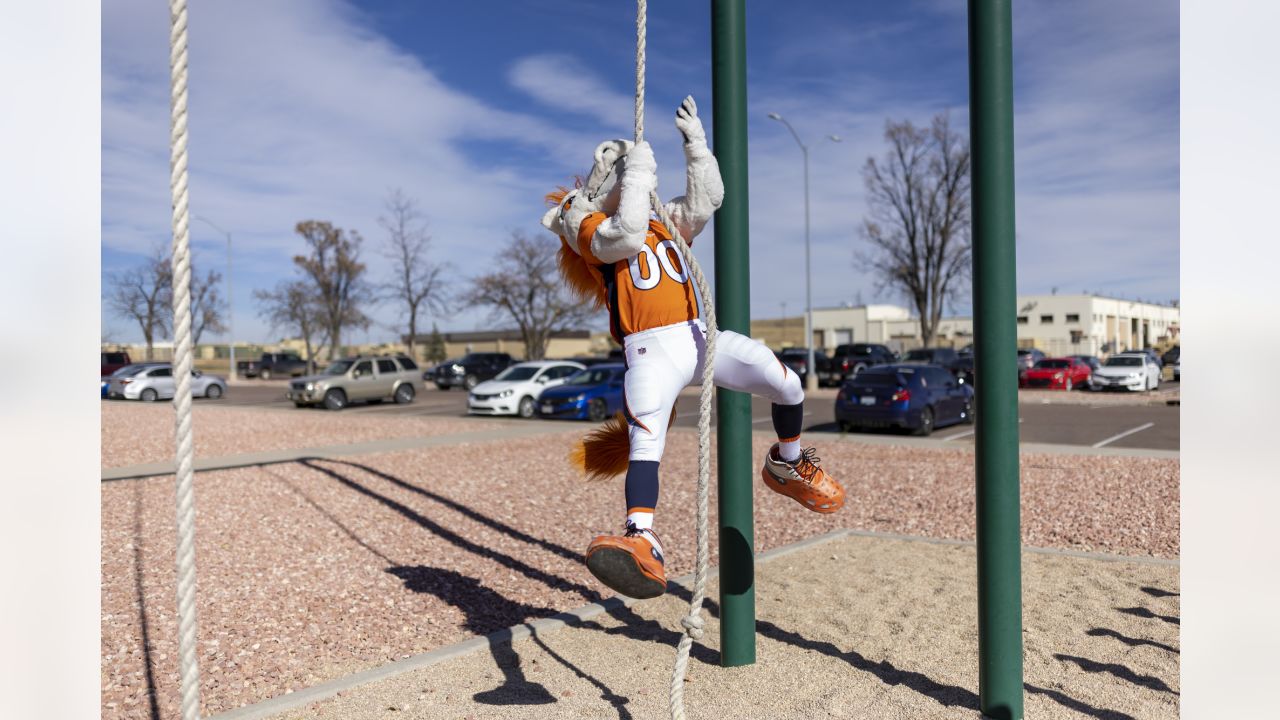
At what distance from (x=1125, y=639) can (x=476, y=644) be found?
3243 millimetres

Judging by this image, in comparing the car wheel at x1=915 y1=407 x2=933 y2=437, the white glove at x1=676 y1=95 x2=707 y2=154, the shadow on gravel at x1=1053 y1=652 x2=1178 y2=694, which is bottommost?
the shadow on gravel at x1=1053 y1=652 x2=1178 y2=694

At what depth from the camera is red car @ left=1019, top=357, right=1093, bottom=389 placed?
30.1 m

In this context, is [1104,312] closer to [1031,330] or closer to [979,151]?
[1031,330]

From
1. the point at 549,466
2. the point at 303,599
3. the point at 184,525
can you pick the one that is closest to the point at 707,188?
the point at 184,525

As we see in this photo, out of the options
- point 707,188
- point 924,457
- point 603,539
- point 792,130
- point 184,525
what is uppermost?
point 792,130

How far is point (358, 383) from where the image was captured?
24875 mm

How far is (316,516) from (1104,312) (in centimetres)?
8178

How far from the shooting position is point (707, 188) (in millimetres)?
2918

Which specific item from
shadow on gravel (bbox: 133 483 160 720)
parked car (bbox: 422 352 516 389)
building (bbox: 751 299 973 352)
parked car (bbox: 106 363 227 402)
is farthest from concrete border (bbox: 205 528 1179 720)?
building (bbox: 751 299 973 352)

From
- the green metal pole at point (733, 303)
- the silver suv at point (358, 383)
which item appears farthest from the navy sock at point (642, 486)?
the silver suv at point (358, 383)

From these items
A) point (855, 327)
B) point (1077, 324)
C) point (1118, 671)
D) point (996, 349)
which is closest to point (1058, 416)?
point (1118, 671)

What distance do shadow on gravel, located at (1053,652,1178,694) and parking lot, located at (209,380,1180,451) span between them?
6.55 metres

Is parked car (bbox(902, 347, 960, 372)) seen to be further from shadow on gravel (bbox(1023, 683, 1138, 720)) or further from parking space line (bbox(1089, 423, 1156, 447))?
shadow on gravel (bbox(1023, 683, 1138, 720))

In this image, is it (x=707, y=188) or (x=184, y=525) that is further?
(x=707, y=188)
